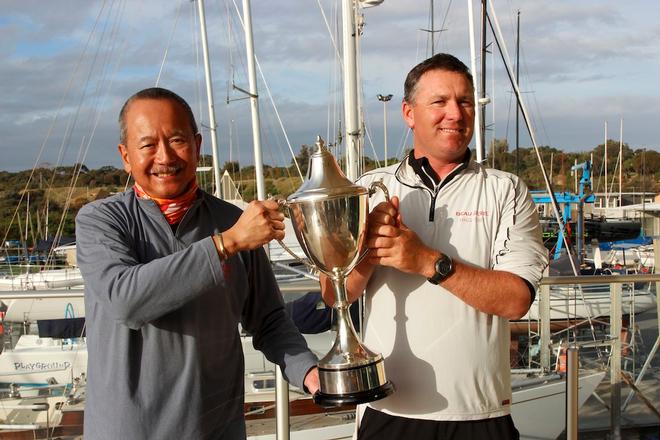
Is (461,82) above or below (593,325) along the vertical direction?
above

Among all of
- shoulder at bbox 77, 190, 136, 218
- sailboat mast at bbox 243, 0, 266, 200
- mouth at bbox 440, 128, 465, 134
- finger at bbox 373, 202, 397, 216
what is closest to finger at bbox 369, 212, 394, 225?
finger at bbox 373, 202, 397, 216

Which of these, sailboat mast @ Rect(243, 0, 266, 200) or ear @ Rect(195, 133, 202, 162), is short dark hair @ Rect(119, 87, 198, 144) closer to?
ear @ Rect(195, 133, 202, 162)

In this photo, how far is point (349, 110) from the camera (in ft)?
18.1

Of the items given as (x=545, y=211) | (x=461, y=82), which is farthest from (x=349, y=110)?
(x=545, y=211)

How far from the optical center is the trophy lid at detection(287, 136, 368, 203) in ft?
5.32

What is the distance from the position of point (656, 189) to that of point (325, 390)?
146 ft

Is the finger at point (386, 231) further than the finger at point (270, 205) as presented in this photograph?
Yes

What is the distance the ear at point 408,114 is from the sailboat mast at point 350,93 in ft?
10.9

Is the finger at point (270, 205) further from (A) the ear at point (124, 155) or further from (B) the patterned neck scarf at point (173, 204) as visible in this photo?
(A) the ear at point (124, 155)

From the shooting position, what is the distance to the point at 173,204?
1.68m

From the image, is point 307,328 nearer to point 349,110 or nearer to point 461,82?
point 349,110

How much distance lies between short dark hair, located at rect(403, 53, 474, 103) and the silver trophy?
0.36 meters

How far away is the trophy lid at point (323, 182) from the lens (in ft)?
5.32

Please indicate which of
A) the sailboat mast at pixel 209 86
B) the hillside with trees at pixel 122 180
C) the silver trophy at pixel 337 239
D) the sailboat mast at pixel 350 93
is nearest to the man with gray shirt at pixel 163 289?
the silver trophy at pixel 337 239
